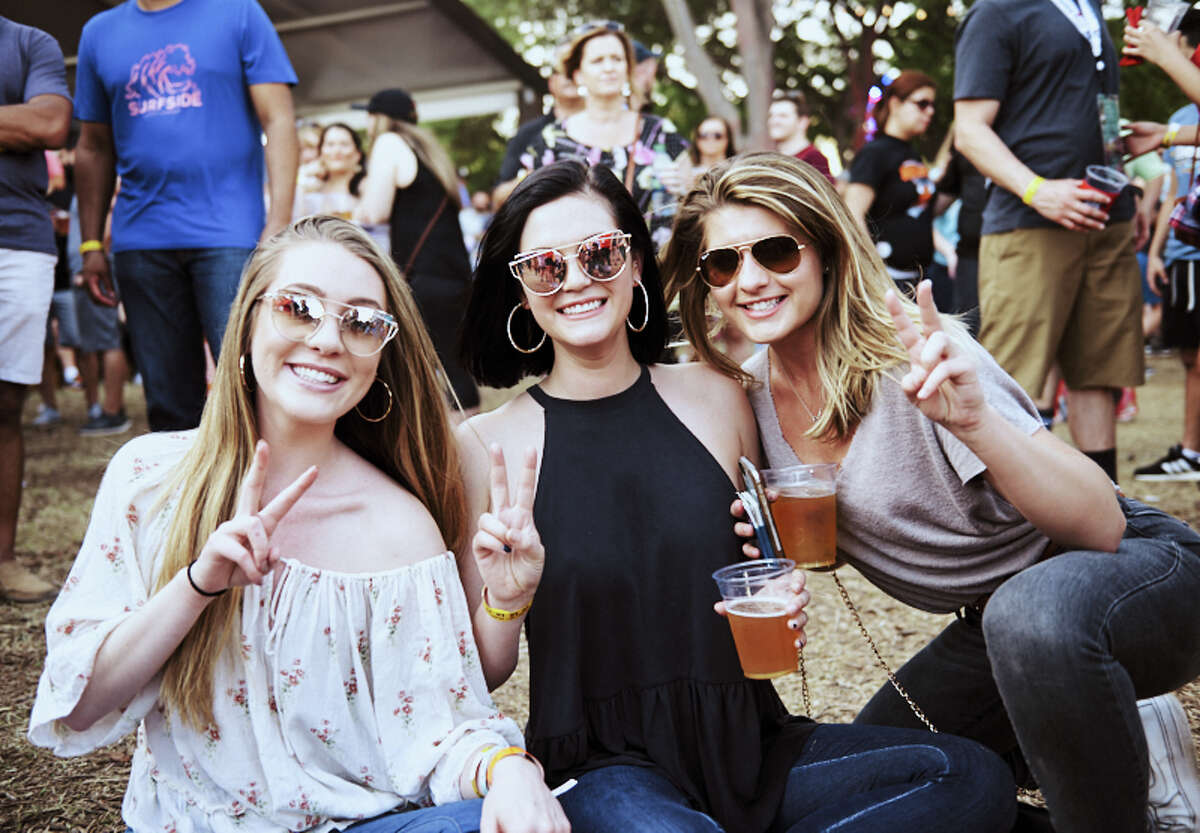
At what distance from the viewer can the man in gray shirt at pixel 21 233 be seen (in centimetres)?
416

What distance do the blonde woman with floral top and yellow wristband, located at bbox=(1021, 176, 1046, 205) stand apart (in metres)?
2.85

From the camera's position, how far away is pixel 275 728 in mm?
1997

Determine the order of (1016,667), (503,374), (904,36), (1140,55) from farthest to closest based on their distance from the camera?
(904,36)
(1140,55)
(503,374)
(1016,667)

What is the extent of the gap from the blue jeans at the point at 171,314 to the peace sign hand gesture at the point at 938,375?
302 centimetres

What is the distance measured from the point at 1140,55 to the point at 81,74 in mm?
4311

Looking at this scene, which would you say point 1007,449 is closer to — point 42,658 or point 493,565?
point 493,565

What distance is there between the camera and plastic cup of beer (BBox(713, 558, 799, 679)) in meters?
2.12

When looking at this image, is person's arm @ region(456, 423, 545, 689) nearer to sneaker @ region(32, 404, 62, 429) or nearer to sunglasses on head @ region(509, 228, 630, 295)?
sunglasses on head @ region(509, 228, 630, 295)

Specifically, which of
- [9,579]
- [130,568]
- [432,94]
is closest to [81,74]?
[9,579]

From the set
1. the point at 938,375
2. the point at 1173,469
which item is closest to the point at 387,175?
the point at 938,375

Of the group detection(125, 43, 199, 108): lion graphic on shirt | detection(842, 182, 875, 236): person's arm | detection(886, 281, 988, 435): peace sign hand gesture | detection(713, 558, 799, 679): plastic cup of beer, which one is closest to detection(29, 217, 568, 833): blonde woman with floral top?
detection(713, 558, 799, 679): plastic cup of beer

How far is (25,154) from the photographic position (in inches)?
168

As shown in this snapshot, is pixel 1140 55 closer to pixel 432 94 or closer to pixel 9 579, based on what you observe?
pixel 9 579

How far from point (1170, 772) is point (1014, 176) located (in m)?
2.50
